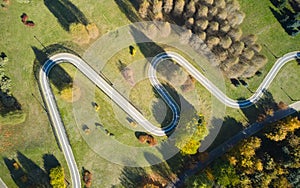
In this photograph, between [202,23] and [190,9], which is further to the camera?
[190,9]

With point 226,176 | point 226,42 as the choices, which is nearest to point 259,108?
point 226,42

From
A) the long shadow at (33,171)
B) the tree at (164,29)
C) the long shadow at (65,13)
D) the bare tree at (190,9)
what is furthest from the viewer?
the long shadow at (65,13)

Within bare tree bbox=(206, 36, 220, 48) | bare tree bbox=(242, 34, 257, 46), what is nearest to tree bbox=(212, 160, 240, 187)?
bare tree bbox=(206, 36, 220, 48)

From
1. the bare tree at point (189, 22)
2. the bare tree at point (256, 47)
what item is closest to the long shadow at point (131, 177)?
the bare tree at point (189, 22)

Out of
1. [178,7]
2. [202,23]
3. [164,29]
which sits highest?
[178,7]

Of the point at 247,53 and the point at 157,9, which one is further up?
the point at 157,9

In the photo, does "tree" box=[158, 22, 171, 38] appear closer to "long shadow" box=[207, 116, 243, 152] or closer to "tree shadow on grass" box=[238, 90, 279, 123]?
"long shadow" box=[207, 116, 243, 152]

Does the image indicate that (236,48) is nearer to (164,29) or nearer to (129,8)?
(164,29)

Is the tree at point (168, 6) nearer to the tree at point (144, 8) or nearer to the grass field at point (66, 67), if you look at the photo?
the tree at point (144, 8)
